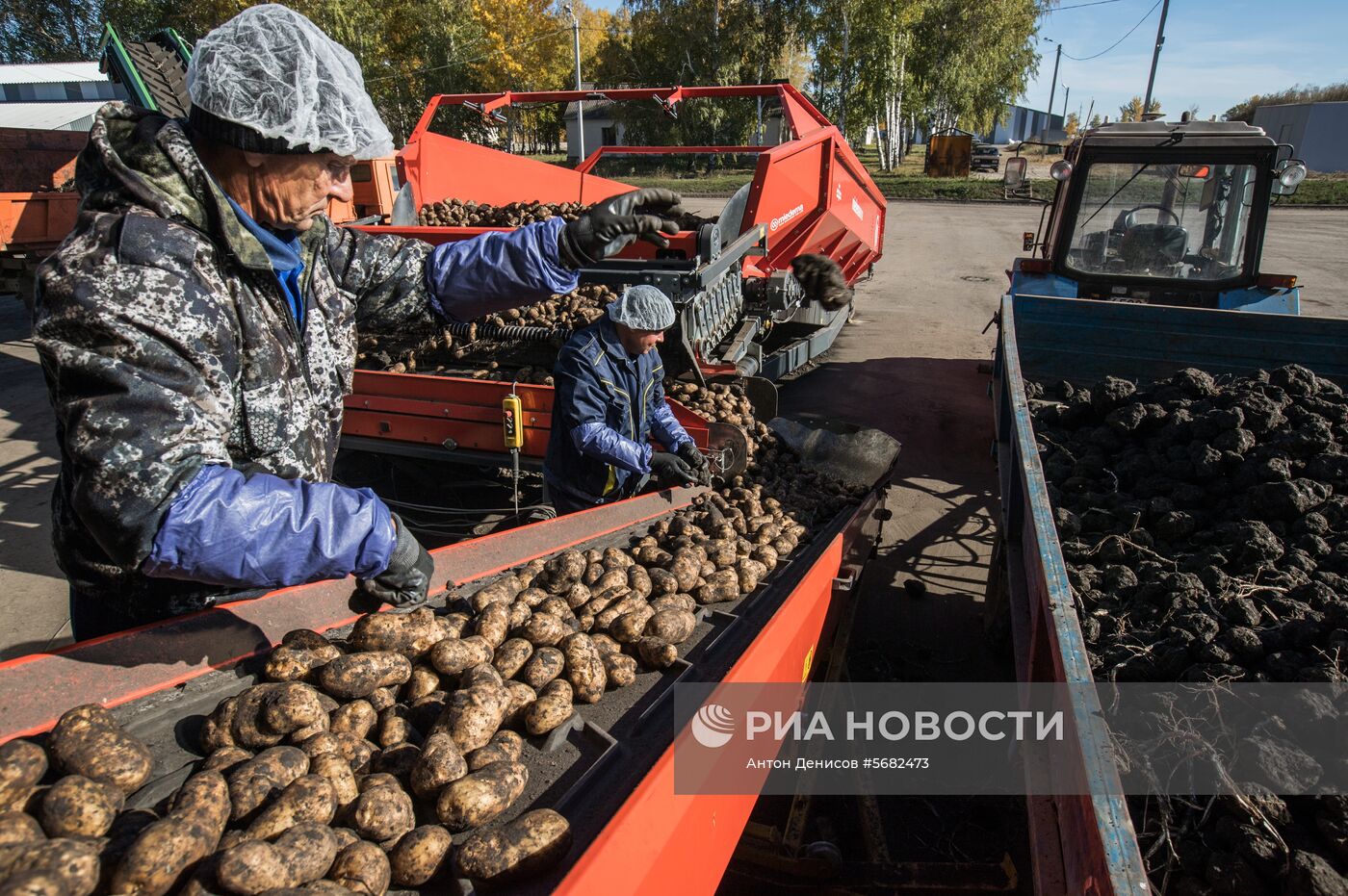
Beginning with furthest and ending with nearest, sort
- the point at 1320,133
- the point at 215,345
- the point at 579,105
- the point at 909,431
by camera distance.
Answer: the point at 1320,133 < the point at 579,105 < the point at 909,431 < the point at 215,345

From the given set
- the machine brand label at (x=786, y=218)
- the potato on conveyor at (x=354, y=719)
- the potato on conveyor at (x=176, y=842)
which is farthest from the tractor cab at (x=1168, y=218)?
the potato on conveyor at (x=176, y=842)

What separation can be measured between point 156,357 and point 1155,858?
2.39m

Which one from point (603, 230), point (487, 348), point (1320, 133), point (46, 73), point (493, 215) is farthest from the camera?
point (1320, 133)

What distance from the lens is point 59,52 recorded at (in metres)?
41.9

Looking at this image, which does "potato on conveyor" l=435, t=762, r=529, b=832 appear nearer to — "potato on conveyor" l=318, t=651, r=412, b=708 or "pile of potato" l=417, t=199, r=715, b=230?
"potato on conveyor" l=318, t=651, r=412, b=708

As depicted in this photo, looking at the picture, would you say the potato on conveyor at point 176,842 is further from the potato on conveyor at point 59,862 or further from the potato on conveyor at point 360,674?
the potato on conveyor at point 360,674

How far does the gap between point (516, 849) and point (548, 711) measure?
0.44 metres

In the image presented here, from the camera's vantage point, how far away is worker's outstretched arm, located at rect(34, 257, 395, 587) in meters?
1.41

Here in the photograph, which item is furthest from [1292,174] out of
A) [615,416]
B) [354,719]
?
[354,719]

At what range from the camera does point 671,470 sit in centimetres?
374

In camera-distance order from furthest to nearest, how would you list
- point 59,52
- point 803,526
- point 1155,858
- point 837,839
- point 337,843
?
point 59,52 → point 803,526 → point 837,839 → point 1155,858 → point 337,843

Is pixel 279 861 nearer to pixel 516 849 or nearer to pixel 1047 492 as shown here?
pixel 516 849

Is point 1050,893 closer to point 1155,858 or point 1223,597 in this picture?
point 1155,858

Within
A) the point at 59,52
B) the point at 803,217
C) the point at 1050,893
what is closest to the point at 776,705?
the point at 1050,893
